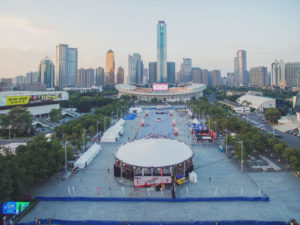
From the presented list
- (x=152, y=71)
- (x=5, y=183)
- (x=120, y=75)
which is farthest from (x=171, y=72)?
(x=5, y=183)

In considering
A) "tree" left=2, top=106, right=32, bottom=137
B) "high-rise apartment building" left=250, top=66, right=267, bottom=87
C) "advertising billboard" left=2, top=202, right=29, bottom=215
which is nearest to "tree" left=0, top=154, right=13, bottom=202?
"advertising billboard" left=2, top=202, right=29, bottom=215

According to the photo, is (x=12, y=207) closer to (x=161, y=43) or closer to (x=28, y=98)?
(x=28, y=98)

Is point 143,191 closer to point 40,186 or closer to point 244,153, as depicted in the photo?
point 40,186

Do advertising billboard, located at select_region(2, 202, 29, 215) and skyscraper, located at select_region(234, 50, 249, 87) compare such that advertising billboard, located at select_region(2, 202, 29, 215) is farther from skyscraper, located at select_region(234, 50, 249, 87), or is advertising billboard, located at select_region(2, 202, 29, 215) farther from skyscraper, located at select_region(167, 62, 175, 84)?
skyscraper, located at select_region(234, 50, 249, 87)

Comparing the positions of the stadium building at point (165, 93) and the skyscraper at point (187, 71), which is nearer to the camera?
the stadium building at point (165, 93)

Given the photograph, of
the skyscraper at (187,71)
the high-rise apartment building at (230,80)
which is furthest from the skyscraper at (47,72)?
the high-rise apartment building at (230,80)

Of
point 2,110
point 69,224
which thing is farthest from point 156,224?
point 2,110

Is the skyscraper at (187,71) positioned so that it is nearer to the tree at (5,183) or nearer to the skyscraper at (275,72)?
the skyscraper at (275,72)
